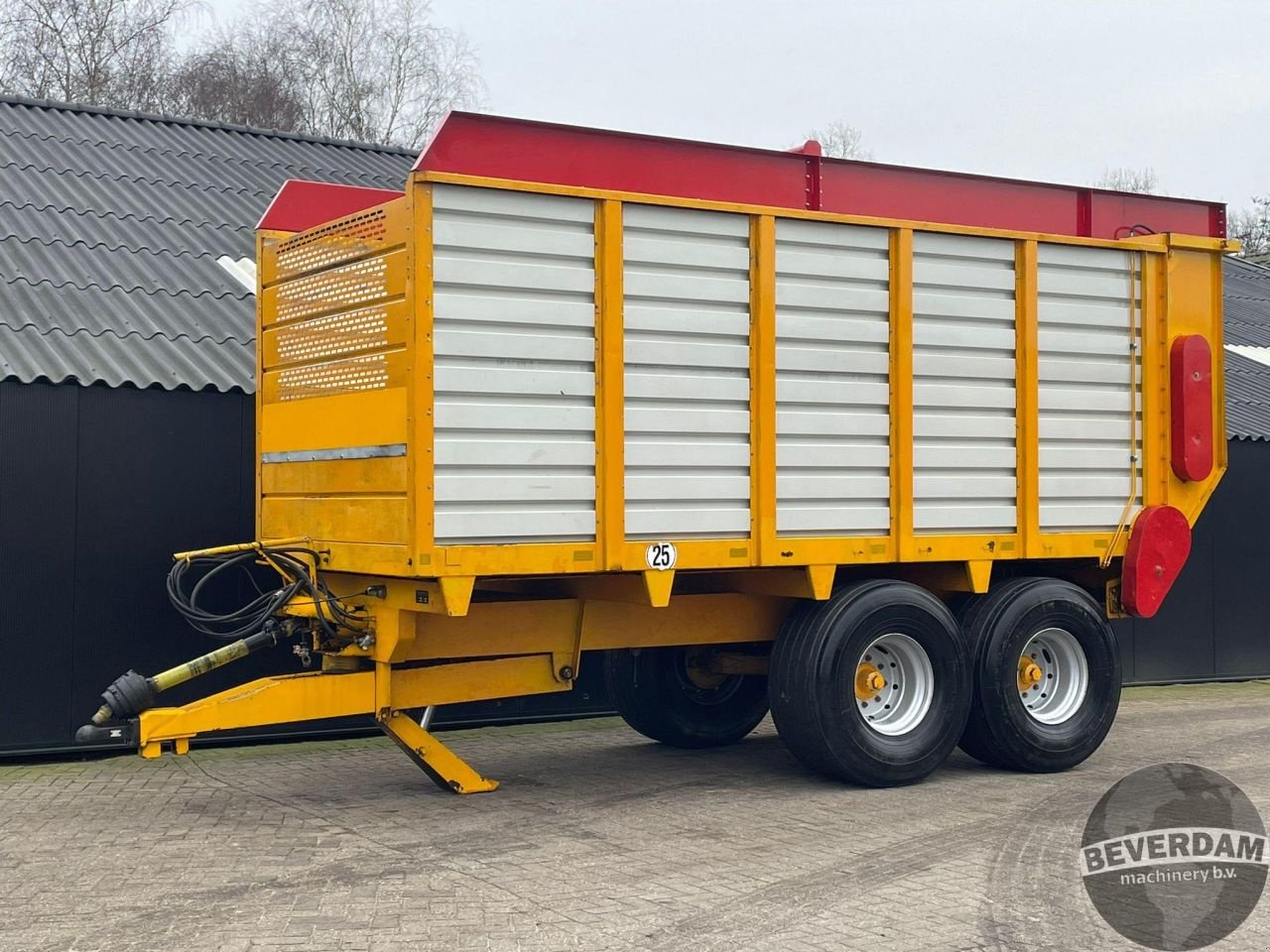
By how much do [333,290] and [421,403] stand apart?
134 cm

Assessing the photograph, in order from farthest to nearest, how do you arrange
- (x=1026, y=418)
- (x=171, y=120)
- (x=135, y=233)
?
1. (x=171, y=120)
2. (x=135, y=233)
3. (x=1026, y=418)

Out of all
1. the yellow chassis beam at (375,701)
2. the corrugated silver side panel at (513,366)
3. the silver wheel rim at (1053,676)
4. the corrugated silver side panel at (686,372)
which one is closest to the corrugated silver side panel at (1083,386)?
the silver wheel rim at (1053,676)

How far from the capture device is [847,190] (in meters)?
9.10

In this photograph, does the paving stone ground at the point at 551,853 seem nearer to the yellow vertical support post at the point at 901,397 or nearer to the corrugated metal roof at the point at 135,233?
the yellow vertical support post at the point at 901,397

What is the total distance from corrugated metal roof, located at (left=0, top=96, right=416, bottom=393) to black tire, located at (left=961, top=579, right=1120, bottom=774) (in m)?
5.21

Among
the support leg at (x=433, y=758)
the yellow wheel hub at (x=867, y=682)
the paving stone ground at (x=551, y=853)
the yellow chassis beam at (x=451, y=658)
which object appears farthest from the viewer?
the yellow wheel hub at (x=867, y=682)

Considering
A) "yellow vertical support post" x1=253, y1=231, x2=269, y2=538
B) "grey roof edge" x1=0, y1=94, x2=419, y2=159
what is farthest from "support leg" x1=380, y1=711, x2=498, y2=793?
"grey roof edge" x1=0, y1=94, x2=419, y2=159

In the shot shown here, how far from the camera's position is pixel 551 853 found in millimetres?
7199

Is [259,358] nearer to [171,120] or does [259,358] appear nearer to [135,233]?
[135,233]

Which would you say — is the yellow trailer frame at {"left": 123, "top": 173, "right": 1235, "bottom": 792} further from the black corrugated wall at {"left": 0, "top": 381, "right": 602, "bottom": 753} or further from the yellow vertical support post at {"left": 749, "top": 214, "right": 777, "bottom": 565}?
the black corrugated wall at {"left": 0, "top": 381, "right": 602, "bottom": 753}

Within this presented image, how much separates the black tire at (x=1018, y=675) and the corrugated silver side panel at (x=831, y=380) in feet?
3.51

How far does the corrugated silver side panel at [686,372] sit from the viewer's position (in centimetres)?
814

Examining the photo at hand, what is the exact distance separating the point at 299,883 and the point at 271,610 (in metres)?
2.24

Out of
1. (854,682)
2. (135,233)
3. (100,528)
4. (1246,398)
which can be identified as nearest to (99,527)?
(100,528)
